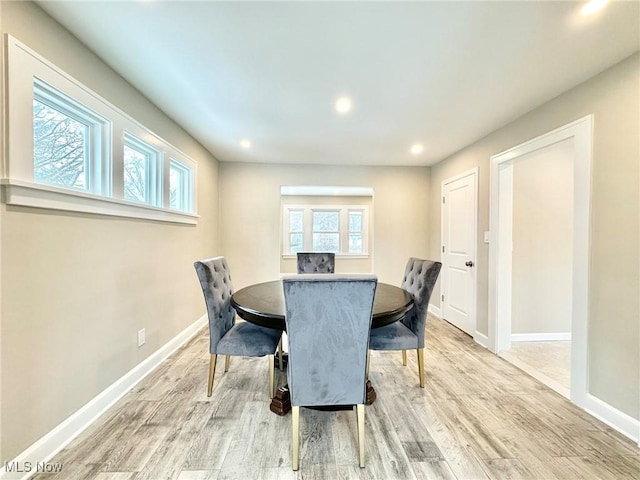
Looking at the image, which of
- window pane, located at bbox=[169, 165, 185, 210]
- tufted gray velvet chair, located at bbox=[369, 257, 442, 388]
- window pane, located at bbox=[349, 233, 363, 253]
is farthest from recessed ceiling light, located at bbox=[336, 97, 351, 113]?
window pane, located at bbox=[349, 233, 363, 253]

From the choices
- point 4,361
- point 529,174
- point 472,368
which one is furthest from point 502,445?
point 529,174

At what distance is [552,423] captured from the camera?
69.2 inches

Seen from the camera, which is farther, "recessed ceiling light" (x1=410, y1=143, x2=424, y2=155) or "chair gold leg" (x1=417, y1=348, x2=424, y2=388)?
"recessed ceiling light" (x1=410, y1=143, x2=424, y2=155)

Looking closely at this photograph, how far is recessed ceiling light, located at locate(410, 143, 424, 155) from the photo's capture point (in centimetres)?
343

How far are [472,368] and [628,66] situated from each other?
2415 mm

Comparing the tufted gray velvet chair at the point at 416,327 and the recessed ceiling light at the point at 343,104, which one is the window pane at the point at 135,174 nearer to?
the recessed ceiling light at the point at 343,104

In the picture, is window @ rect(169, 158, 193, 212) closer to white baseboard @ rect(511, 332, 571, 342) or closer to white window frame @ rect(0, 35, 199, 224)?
white window frame @ rect(0, 35, 199, 224)

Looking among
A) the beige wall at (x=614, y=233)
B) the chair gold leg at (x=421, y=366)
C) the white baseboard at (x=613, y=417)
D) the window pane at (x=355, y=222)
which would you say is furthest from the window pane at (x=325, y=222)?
the white baseboard at (x=613, y=417)

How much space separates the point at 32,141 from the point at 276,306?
1.52 metres

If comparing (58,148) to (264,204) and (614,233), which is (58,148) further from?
(614,233)

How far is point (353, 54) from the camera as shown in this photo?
5.54 ft

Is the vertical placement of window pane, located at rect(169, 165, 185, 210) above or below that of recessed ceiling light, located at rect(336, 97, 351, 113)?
below

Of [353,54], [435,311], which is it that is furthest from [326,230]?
[353,54]
